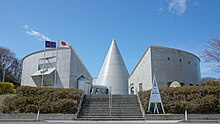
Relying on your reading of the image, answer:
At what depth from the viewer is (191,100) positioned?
12570mm

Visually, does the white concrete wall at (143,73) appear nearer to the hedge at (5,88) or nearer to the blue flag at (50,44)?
the blue flag at (50,44)

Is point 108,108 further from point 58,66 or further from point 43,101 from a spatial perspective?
point 58,66

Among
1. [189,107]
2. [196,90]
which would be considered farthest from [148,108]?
[196,90]

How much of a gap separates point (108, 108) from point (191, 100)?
5.58m

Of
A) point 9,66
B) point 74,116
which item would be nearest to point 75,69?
point 74,116

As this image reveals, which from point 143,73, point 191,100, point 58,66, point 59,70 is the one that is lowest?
point 191,100

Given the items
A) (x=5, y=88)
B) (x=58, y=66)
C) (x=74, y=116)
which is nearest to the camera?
(x=74, y=116)

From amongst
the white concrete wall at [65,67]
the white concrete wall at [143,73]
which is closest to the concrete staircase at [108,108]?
the white concrete wall at [143,73]

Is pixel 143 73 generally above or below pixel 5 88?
above

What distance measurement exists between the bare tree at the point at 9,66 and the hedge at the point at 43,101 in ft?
87.6

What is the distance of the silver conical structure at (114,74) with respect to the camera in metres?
25.3

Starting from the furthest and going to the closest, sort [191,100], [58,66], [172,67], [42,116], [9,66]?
1. [9,66]
2. [58,66]
3. [172,67]
4. [191,100]
5. [42,116]

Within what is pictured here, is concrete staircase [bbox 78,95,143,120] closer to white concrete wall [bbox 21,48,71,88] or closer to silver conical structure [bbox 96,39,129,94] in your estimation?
white concrete wall [bbox 21,48,71,88]

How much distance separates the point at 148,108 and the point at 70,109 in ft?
16.6
